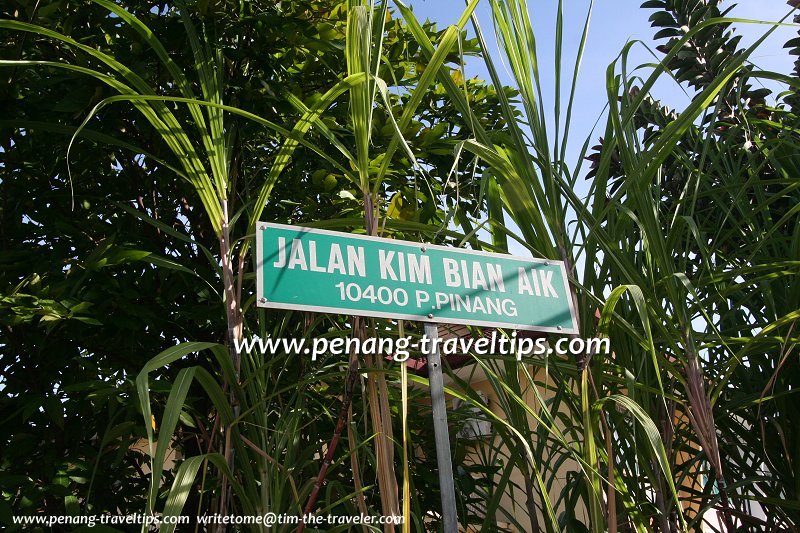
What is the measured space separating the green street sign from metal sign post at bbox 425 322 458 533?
49 mm

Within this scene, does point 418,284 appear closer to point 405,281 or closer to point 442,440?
point 405,281

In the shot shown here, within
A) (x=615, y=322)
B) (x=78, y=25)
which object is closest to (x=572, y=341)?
(x=615, y=322)

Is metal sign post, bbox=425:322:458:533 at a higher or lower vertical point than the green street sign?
lower

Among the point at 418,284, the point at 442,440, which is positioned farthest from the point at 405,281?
the point at 442,440

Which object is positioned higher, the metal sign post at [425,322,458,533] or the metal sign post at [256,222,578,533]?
the metal sign post at [256,222,578,533]

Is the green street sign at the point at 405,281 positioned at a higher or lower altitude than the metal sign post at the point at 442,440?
higher

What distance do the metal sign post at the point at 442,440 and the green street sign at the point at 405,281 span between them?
0.05 m

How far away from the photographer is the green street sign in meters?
0.79

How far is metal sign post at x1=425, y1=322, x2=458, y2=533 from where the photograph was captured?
690 millimetres

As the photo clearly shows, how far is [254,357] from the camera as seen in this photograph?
1.19 meters

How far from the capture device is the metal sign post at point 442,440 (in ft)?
2.27

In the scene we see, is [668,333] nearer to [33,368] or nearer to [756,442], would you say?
[756,442]

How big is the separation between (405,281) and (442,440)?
0.20 metres

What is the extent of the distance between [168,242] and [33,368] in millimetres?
418
